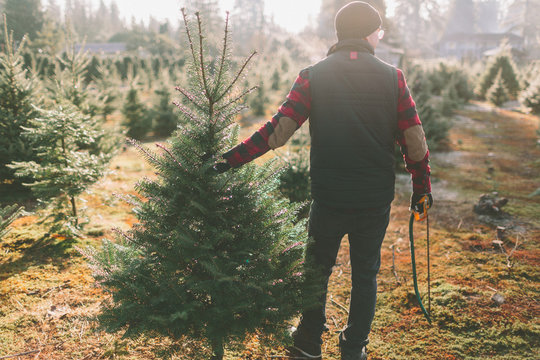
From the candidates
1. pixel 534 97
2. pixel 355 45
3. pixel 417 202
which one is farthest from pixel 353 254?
pixel 534 97

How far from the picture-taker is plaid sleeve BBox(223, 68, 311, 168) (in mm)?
2070

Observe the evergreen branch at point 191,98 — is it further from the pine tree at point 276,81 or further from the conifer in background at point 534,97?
the pine tree at point 276,81

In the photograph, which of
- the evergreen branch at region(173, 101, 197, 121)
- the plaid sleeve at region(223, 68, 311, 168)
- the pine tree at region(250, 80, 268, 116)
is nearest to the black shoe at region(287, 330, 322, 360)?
the plaid sleeve at region(223, 68, 311, 168)

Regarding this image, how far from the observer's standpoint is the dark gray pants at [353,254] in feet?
7.64

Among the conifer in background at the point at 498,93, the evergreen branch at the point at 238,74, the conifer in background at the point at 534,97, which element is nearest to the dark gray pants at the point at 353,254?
the evergreen branch at the point at 238,74

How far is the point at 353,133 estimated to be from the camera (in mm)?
2158

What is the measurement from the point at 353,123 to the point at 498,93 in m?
19.7

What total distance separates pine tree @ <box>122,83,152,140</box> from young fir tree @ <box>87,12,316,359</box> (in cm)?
1020

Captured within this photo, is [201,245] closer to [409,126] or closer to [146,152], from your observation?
[146,152]

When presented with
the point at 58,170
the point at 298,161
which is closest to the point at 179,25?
the point at 58,170

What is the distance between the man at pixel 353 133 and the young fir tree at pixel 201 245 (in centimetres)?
21

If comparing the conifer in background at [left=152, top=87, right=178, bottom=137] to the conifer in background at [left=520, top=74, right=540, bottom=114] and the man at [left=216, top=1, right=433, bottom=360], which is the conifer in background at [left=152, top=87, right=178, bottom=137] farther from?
the conifer in background at [left=520, top=74, right=540, bottom=114]

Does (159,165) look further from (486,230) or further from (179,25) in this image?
(486,230)

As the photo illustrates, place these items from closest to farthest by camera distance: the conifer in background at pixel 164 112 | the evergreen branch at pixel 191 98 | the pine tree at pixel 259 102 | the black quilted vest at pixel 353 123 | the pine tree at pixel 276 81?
the evergreen branch at pixel 191 98, the black quilted vest at pixel 353 123, the conifer in background at pixel 164 112, the pine tree at pixel 259 102, the pine tree at pixel 276 81
